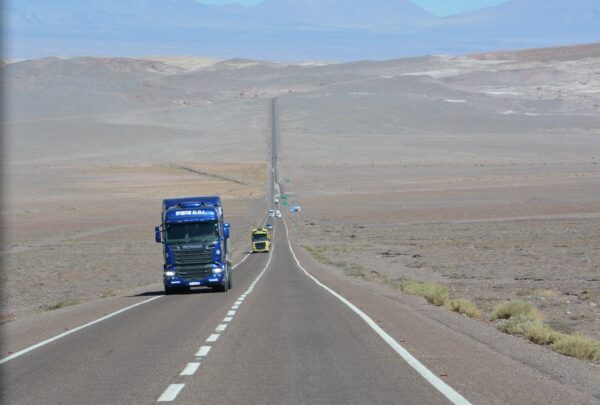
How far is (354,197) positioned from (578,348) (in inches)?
3594

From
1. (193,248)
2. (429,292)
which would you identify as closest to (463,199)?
(193,248)

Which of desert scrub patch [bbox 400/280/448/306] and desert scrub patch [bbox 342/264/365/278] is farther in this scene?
desert scrub patch [bbox 342/264/365/278]

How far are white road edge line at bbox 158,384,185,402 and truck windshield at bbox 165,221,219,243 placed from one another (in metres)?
17.1

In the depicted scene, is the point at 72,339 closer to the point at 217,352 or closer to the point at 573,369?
the point at 217,352

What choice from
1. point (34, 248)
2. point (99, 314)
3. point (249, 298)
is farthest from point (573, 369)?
point (34, 248)

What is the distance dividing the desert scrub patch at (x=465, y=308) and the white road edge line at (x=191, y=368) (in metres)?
8.58

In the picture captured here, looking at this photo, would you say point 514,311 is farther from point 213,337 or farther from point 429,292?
point 213,337

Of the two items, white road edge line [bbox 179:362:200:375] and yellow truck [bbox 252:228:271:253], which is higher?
white road edge line [bbox 179:362:200:375]

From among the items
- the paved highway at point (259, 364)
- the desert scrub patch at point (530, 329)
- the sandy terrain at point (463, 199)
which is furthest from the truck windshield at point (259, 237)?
the desert scrub patch at point (530, 329)

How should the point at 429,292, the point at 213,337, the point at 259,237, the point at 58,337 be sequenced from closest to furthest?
the point at 213,337
the point at 58,337
the point at 429,292
the point at 259,237

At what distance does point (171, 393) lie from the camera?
10.8 meters

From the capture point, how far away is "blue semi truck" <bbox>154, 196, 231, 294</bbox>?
1104 inches

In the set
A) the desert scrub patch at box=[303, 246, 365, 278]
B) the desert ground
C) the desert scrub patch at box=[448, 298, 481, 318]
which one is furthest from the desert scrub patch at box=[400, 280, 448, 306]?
the desert scrub patch at box=[303, 246, 365, 278]

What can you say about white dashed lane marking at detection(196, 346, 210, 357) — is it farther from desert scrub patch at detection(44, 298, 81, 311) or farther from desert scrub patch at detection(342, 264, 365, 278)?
desert scrub patch at detection(342, 264, 365, 278)
